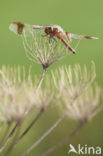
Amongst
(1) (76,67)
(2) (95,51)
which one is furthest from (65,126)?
(2) (95,51)

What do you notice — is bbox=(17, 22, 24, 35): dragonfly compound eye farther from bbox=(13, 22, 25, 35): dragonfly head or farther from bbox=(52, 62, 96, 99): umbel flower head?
bbox=(52, 62, 96, 99): umbel flower head

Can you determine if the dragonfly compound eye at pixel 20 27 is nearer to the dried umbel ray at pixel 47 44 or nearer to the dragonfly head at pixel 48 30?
the dried umbel ray at pixel 47 44

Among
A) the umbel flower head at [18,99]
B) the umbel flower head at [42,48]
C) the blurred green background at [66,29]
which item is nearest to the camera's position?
the umbel flower head at [18,99]

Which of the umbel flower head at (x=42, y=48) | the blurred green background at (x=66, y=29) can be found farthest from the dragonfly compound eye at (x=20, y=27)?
the blurred green background at (x=66, y=29)

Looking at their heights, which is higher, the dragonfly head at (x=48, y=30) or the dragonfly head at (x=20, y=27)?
the dragonfly head at (x=20, y=27)

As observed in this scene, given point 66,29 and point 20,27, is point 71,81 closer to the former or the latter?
point 20,27

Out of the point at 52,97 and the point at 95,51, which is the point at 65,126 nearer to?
the point at 52,97

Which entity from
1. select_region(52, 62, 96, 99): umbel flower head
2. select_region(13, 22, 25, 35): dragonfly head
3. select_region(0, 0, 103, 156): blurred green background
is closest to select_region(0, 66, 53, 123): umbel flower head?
select_region(52, 62, 96, 99): umbel flower head

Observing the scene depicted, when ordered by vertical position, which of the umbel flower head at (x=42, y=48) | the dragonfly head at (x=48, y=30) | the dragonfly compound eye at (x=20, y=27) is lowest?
the umbel flower head at (x=42, y=48)
